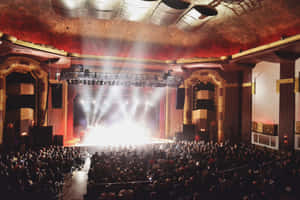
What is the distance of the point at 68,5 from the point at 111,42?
17.6 feet

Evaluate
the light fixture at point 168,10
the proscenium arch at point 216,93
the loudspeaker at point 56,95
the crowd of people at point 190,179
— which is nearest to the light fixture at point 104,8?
the light fixture at point 168,10

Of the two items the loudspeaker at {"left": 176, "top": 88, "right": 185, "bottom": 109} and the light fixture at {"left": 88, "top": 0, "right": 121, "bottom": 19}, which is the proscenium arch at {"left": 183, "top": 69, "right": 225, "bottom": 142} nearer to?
the loudspeaker at {"left": 176, "top": 88, "right": 185, "bottom": 109}

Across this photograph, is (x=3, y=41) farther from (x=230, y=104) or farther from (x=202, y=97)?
(x=230, y=104)

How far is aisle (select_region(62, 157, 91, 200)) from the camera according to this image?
8855mm

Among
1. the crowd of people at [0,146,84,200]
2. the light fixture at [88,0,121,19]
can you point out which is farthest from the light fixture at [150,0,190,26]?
the crowd of people at [0,146,84,200]

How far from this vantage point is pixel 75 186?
9852 mm

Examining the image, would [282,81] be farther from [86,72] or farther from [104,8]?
[86,72]

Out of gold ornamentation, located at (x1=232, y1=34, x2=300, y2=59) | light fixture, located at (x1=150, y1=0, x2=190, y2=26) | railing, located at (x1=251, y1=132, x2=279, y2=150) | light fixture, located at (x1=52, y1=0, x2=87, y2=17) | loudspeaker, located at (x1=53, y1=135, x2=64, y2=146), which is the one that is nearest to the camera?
gold ornamentation, located at (x1=232, y1=34, x2=300, y2=59)

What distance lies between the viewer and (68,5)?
481 inches

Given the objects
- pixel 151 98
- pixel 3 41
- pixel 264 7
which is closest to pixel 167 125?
pixel 151 98

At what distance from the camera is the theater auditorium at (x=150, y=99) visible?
8820mm

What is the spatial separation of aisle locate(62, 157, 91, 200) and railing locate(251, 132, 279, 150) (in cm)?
1284

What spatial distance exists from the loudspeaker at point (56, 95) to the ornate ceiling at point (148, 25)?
326 cm

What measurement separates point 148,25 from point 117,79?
15.5 feet
